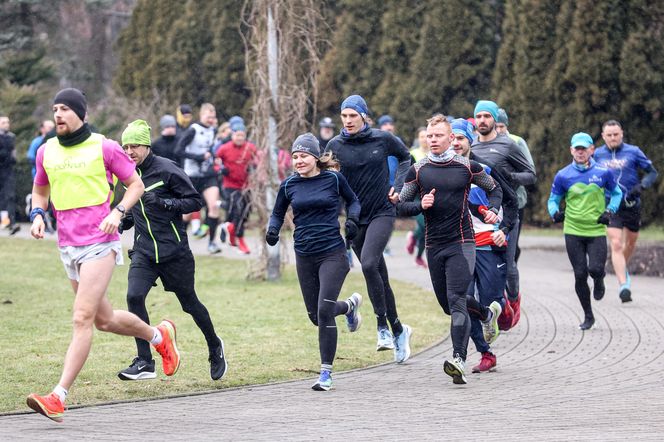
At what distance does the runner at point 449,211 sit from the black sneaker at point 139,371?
2178 mm

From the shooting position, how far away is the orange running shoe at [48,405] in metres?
7.62

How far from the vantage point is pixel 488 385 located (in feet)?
31.3

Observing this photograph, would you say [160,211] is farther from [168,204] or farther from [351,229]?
[351,229]

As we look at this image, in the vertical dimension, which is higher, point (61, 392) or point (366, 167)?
point (366, 167)

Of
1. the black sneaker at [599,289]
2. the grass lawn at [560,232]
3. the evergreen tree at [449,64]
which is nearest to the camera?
the black sneaker at [599,289]

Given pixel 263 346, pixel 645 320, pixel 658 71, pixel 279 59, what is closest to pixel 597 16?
pixel 658 71

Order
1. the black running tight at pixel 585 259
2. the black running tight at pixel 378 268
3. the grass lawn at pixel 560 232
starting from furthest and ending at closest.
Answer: the grass lawn at pixel 560 232 < the black running tight at pixel 585 259 < the black running tight at pixel 378 268

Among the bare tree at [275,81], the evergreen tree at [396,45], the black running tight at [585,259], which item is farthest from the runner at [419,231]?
the evergreen tree at [396,45]

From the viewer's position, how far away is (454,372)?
369 inches

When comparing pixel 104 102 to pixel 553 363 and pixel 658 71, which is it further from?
pixel 553 363

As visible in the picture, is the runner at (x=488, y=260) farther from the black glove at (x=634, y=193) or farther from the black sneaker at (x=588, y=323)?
the black glove at (x=634, y=193)

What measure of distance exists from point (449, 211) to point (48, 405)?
11.2 feet

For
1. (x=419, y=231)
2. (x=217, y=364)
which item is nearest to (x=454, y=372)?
(x=217, y=364)

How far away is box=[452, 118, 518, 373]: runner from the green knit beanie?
7.97 ft
